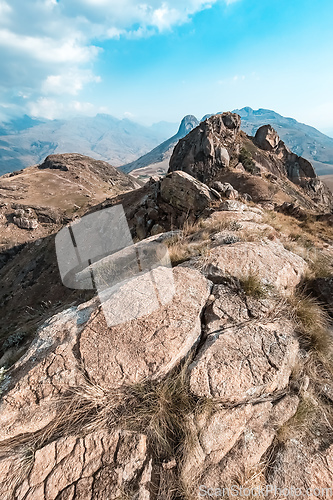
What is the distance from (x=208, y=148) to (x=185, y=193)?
19986mm

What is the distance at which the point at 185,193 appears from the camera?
14820mm

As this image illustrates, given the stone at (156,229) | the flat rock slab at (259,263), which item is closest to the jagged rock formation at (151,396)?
the flat rock slab at (259,263)

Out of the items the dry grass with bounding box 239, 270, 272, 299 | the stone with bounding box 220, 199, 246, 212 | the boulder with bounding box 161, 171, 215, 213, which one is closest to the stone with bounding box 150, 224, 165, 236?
the boulder with bounding box 161, 171, 215, 213

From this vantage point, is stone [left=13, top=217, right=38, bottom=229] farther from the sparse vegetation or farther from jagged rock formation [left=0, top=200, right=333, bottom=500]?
jagged rock formation [left=0, top=200, right=333, bottom=500]

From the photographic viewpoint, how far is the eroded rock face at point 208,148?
103 feet

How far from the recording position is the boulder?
14.1 meters

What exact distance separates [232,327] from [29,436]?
2.75m

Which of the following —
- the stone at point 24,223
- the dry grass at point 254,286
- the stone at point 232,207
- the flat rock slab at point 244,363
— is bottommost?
the stone at point 24,223

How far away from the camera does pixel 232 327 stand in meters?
3.27

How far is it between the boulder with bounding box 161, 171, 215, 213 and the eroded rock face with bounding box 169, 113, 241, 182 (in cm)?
1658

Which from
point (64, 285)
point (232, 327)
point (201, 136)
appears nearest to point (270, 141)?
point (201, 136)

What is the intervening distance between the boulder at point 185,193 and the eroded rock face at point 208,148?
1658 cm

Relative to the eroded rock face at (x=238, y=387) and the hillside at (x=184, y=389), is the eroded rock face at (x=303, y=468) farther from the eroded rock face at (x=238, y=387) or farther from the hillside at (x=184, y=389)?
the eroded rock face at (x=238, y=387)

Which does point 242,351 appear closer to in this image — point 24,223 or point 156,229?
point 156,229
